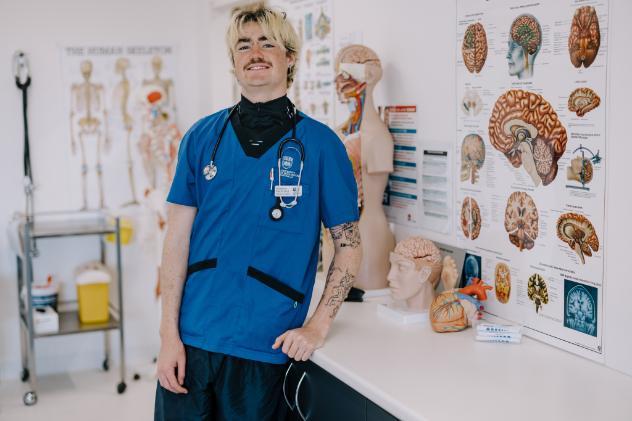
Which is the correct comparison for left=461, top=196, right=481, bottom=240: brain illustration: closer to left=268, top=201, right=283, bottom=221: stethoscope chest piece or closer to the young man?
the young man

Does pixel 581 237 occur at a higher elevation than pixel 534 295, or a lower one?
higher

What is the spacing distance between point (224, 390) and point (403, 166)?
110 centimetres

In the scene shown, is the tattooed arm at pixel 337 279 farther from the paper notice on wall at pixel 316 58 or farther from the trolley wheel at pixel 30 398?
the trolley wheel at pixel 30 398

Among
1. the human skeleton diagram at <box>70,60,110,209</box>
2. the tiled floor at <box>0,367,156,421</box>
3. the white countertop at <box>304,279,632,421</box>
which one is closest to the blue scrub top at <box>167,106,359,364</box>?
the white countertop at <box>304,279,632,421</box>

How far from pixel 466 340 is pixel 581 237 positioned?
0.41 m

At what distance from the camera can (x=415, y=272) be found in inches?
90.7

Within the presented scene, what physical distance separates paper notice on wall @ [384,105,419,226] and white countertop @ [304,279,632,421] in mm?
559

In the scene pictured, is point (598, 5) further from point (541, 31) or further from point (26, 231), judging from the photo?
point (26, 231)

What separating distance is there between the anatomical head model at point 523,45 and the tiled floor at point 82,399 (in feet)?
7.87

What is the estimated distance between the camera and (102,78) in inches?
164

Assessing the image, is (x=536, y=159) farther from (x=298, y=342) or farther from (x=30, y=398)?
(x=30, y=398)

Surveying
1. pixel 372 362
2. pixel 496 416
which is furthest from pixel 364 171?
pixel 496 416

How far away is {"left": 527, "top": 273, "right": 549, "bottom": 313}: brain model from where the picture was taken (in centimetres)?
209

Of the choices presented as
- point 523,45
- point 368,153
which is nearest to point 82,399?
point 368,153
